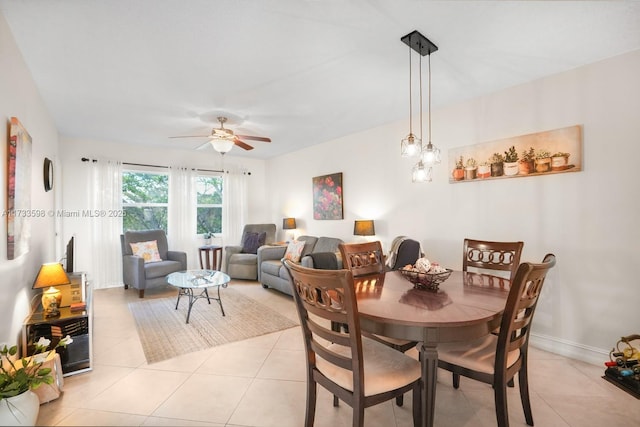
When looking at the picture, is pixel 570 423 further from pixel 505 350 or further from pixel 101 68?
pixel 101 68

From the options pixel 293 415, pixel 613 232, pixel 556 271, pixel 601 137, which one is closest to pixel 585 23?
pixel 601 137

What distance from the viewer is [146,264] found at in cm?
449

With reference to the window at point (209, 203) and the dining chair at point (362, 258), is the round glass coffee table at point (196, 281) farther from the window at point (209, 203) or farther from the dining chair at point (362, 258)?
the window at point (209, 203)

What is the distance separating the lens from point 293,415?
1816mm

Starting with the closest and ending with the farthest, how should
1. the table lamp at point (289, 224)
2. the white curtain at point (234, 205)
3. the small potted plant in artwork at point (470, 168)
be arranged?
the small potted plant in artwork at point (470, 168)
the table lamp at point (289, 224)
the white curtain at point (234, 205)

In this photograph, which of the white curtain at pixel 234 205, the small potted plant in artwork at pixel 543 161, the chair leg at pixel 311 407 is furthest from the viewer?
the white curtain at pixel 234 205

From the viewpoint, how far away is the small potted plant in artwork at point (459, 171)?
325cm

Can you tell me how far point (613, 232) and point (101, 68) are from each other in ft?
13.7

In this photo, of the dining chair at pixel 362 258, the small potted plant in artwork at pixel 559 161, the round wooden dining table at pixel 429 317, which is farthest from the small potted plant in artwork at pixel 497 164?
the round wooden dining table at pixel 429 317

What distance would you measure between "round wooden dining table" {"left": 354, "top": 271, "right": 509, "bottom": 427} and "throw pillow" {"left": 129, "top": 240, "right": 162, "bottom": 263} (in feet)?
13.2

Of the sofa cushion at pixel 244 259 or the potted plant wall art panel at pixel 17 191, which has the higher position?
the potted plant wall art panel at pixel 17 191

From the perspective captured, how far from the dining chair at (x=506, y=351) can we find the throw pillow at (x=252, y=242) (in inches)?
165

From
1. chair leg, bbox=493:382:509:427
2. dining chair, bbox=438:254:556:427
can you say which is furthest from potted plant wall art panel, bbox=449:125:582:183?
chair leg, bbox=493:382:509:427

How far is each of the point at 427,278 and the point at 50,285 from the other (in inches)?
105
